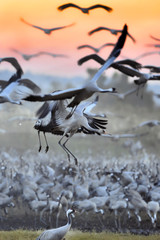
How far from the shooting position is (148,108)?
2312cm

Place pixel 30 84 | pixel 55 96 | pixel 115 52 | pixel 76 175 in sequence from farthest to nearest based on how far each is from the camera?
pixel 76 175 < pixel 30 84 < pixel 115 52 < pixel 55 96

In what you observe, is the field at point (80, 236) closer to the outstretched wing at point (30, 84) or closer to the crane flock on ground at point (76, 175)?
the crane flock on ground at point (76, 175)

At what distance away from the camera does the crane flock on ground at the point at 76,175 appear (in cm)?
592

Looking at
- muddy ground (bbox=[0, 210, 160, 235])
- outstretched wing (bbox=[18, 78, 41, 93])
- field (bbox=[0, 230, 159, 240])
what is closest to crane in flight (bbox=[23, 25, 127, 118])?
outstretched wing (bbox=[18, 78, 41, 93])

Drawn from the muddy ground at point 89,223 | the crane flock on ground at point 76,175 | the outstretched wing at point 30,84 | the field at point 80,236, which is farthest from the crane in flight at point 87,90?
the muddy ground at point 89,223

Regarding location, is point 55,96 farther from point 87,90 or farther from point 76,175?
point 76,175

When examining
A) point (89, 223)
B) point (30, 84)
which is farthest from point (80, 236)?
point (30, 84)

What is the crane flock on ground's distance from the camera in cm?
592

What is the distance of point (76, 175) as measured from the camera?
11.8 metres

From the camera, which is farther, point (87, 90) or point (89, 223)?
point (89, 223)

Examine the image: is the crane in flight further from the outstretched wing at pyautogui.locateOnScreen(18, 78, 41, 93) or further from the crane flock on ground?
the outstretched wing at pyautogui.locateOnScreen(18, 78, 41, 93)

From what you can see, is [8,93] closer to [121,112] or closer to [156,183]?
[156,183]

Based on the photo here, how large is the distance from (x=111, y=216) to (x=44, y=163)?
12.5ft

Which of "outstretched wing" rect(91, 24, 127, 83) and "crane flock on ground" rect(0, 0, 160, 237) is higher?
"outstretched wing" rect(91, 24, 127, 83)
